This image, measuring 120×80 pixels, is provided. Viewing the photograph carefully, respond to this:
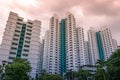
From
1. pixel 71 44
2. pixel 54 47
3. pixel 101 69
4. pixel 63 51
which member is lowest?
pixel 101 69

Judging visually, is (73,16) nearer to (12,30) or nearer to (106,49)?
(106,49)

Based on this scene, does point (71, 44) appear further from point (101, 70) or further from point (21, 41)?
point (101, 70)

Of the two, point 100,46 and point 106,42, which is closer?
point 106,42

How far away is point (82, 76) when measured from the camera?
6288cm

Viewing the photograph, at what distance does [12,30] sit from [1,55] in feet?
53.6

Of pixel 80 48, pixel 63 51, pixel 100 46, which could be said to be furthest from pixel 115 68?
pixel 100 46

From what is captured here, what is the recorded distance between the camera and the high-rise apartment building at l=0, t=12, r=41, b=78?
71.8m

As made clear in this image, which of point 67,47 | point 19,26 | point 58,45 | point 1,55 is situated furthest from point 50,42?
point 1,55

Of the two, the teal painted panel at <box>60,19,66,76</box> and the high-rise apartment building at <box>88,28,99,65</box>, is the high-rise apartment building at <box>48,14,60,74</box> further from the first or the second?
the high-rise apartment building at <box>88,28,99,65</box>

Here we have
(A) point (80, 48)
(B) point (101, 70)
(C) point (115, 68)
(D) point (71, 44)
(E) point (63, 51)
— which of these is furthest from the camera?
(E) point (63, 51)

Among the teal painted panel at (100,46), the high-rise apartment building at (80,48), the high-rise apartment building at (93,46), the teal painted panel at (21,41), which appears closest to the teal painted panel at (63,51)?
the high-rise apartment building at (80,48)

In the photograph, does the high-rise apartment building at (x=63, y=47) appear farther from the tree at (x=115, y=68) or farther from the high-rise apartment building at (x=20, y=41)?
the tree at (x=115, y=68)

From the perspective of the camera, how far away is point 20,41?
3059 inches

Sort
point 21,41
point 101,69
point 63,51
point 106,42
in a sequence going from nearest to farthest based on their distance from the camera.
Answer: point 101,69 → point 21,41 → point 63,51 → point 106,42
